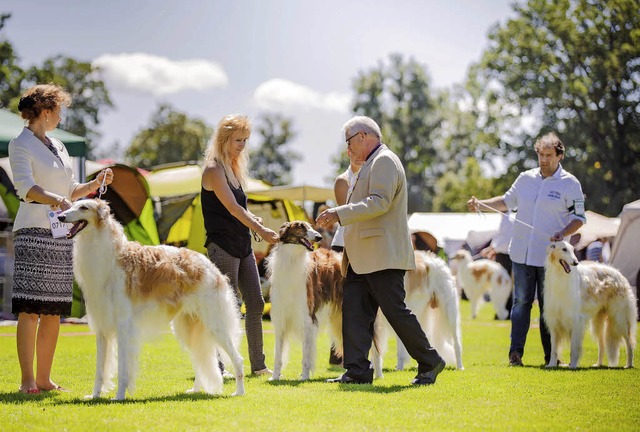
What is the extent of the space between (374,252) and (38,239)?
2.45 m

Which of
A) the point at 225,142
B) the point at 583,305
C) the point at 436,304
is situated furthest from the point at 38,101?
the point at 583,305

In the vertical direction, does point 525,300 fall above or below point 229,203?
below

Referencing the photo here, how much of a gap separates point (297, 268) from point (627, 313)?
3755 millimetres

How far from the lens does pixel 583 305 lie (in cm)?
774

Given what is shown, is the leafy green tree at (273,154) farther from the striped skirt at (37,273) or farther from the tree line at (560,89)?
the striped skirt at (37,273)

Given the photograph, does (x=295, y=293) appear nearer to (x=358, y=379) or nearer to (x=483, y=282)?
(x=358, y=379)

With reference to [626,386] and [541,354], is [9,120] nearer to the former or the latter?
[541,354]

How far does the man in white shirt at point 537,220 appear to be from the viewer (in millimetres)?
7777

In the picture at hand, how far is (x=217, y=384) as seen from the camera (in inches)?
221

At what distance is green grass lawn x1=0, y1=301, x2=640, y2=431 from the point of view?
4328 mm

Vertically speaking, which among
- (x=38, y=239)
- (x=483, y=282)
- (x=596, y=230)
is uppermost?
(x=596, y=230)

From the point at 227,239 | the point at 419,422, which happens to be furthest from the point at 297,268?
the point at 419,422

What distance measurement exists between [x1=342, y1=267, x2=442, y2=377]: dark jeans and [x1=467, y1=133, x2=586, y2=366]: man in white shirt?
6.65 feet

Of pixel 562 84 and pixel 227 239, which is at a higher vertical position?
pixel 562 84
